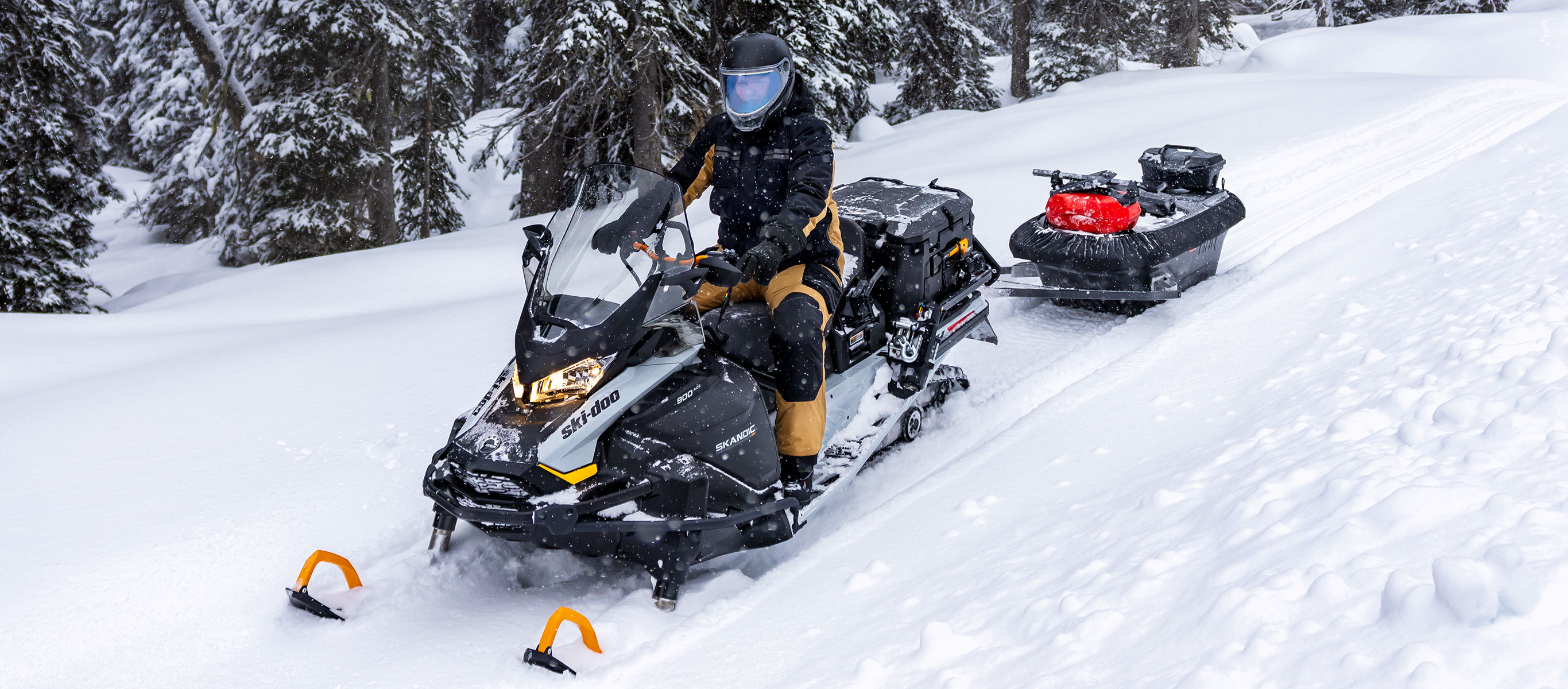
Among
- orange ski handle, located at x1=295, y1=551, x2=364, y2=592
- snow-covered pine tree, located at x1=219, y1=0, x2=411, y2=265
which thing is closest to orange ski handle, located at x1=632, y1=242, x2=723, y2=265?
orange ski handle, located at x1=295, y1=551, x2=364, y2=592

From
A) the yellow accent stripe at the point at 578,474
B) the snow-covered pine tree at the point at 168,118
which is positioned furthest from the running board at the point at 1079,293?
the snow-covered pine tree at the point at 168,118

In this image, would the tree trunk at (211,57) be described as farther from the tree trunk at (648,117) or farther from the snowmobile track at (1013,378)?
the snowmobile track at (1013,378)

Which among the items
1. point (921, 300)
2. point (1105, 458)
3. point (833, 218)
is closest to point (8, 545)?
point (833, 218)

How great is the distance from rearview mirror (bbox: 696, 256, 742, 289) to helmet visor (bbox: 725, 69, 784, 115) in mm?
672

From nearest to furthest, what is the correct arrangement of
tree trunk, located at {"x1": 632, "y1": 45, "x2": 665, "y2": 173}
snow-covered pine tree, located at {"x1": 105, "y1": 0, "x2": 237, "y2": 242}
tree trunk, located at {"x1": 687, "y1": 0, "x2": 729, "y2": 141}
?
1. tree trunk, located at {"x1": 632, "y1": 45, "x2": 665, "y2": 173}
2. tree trunk, located at {"x1": 687, "y1": 0, "x2": 729, "y2": 141}
3. snow-covered pine tree, located at {"x1": 105, "y1": 0, "x2": 237, "y2": 242}

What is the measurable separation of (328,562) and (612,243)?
4.64 ft

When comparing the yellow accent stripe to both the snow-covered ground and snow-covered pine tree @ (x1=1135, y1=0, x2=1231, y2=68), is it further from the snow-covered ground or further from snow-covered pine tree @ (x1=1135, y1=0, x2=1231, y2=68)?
snow-covered pine tree @ (x1=1135, y1=0, x2=1231, y2=68)

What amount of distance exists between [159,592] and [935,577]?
8.37ft

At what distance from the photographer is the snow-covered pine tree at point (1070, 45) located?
23.3 meters

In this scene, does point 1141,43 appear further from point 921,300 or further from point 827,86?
point 921,300

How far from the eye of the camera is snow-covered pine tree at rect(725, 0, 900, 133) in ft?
37.7

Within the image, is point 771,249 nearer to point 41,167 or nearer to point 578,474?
point 578,474

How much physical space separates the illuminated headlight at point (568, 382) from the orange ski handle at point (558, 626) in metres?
0.67

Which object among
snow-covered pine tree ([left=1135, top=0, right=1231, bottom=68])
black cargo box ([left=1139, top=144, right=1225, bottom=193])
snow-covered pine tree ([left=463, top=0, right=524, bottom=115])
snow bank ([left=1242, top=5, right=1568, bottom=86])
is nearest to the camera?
black cargo box ([left=1139, top=144, right=1225, bottom=193])
